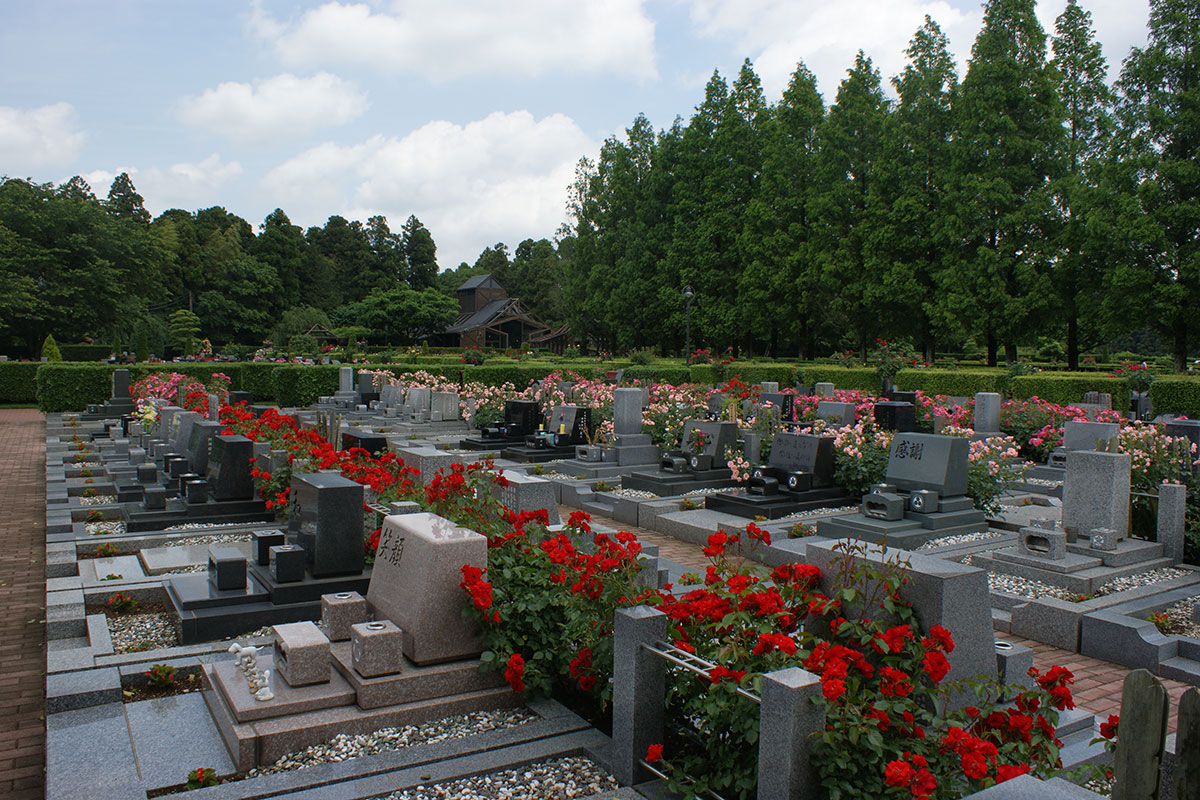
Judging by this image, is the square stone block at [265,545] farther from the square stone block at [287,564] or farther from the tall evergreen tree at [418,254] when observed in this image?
the tall evergreen tree at [418,254]

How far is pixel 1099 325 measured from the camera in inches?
1132

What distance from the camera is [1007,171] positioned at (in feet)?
94.7

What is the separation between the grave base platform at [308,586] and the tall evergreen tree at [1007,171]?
1085 inches

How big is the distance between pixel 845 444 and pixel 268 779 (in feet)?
29.0

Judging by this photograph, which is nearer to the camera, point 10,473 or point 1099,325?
point 10,473

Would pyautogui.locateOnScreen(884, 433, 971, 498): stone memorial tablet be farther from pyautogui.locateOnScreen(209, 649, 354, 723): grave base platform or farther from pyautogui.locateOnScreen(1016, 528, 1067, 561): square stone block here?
pyautogui.locateOnScreen(209, 649, 354, 723): grave base platform

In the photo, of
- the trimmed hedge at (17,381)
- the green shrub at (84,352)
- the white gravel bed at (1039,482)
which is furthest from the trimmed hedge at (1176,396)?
the green shrub at (84,352)

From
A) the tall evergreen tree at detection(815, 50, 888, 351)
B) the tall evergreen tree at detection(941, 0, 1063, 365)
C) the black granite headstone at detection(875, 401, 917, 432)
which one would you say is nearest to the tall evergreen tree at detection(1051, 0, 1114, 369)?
the tall evergreen tree at detection(941, 0, 1063, 365)

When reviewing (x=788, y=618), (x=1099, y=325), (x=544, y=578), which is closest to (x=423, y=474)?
(x=544, y=578)

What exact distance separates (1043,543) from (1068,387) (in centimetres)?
1508

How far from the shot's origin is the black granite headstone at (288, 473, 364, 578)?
21.6 ft

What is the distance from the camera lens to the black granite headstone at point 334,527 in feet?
21.6

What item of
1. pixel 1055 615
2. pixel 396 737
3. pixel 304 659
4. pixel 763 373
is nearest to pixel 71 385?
pixel 763 373

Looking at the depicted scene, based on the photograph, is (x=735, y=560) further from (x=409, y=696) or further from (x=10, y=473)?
(x=10, y=473)
